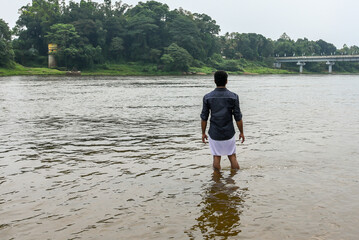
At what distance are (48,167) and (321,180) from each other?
6.43m

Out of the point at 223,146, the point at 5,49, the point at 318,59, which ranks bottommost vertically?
the point at 223,146

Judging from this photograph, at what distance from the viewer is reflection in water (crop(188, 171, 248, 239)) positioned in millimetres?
5148

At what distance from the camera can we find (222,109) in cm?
733

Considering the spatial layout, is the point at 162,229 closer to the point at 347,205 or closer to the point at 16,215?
the point at 16,215

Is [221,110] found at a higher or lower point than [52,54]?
lower

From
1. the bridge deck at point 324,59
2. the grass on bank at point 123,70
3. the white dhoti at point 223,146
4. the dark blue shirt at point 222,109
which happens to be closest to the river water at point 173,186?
the white dhoti at point 223,146

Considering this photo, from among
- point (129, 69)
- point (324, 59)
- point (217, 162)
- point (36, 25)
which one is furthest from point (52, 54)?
point (324, 59)

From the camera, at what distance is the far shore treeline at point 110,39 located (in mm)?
102000

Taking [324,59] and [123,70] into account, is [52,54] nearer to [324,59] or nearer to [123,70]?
[123,70]

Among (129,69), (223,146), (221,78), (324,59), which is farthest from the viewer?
(324,59)

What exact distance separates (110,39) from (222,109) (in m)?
122

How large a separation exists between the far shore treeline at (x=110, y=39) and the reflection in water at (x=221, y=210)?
293ft

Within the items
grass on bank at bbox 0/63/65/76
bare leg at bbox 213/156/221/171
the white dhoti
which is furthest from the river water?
grass on bank at bbox 0/63/65/76

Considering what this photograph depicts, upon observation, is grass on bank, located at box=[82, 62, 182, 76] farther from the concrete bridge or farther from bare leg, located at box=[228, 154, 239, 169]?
bare leg, located at box=[228, 154, 239, 169]
